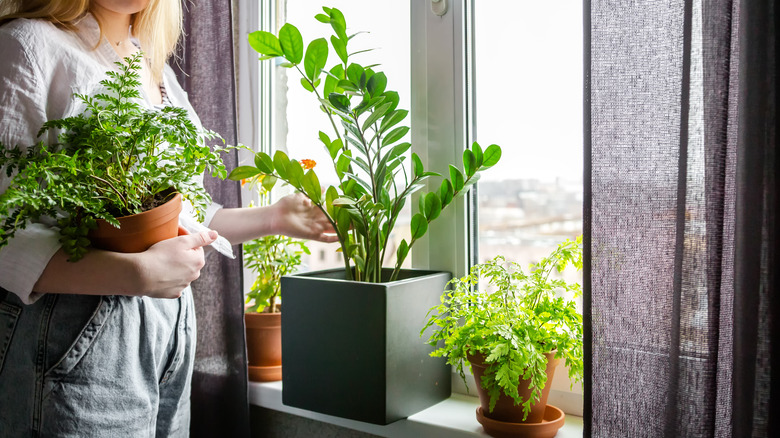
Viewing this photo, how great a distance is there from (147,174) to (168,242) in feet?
0.39

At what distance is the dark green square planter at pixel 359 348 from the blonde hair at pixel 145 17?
58cm

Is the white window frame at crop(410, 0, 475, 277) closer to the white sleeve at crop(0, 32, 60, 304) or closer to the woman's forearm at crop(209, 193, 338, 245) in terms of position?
the woman's forearm at crop(209, 193, 338, 245)

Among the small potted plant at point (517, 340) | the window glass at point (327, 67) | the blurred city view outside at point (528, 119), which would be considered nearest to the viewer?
the small potted plant at point (517, 340)

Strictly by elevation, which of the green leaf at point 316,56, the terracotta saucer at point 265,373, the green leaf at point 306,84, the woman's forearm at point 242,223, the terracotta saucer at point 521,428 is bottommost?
the terracotta saucer at point 265,373

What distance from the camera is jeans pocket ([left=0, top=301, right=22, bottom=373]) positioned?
3.20 feet

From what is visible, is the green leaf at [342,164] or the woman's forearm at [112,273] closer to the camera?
the woman's forearm at [112,273]

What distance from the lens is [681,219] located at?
833 mm

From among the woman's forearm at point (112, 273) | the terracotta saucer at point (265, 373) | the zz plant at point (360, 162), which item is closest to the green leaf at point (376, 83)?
the zz plant at point (360, 162)

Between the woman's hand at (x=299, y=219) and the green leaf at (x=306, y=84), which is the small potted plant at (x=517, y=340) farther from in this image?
the green leaf at (x=306, y=84)

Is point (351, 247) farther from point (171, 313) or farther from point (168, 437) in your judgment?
point (168, 437)

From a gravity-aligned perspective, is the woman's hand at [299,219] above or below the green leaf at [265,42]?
below

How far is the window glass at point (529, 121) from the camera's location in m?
1.21

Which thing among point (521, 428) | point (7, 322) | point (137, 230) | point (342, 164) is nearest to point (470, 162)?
point (342, 164)

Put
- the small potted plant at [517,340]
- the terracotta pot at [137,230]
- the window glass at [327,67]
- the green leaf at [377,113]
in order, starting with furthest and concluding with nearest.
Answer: the window glass at [327,67]
the green leaf at [377,113]
the small potted plant at [517,340]
the terracotta pot at [137,230]
